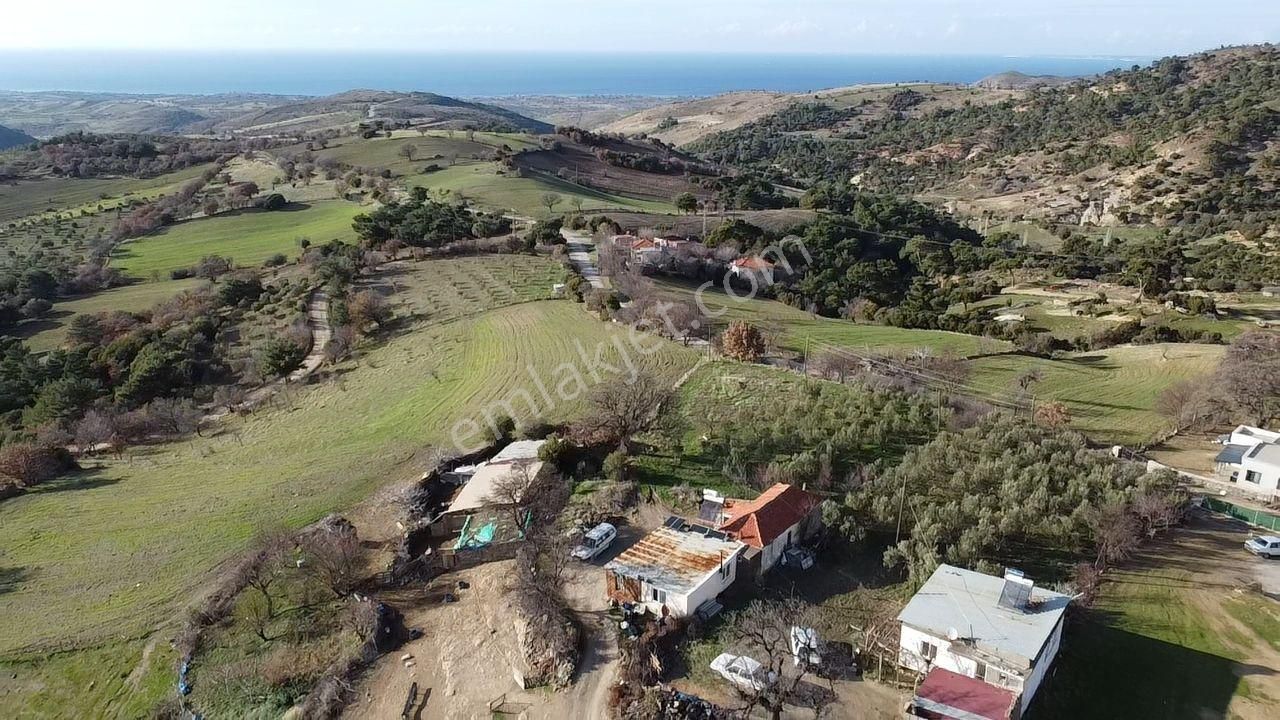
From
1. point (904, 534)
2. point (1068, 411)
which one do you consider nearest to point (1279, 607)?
point (904, 534)

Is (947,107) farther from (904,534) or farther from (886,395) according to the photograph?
(904,534)

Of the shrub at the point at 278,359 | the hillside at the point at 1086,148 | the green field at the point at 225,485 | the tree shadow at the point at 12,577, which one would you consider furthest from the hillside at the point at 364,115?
the tree shadow at the point at 12,577

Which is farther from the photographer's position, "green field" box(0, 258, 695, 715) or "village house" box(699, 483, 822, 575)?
"village house" box(699, 483, 822, 575)

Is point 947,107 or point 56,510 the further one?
point 947,107

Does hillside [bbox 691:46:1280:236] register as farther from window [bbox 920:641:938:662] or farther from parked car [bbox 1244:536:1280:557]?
window [bbox 920:641:938:662]

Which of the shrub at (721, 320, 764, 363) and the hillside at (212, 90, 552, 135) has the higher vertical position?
the hillside at (212, 90, 552, 135)

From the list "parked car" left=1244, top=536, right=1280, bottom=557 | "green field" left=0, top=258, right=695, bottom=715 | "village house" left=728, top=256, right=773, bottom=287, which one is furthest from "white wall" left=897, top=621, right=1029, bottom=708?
"village house" left=728, top=256, right=773, bottom=287

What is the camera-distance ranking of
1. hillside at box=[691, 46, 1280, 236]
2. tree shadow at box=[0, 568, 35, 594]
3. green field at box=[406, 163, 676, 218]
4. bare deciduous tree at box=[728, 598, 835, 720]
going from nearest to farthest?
bare deciduous tree at box=[728, 598, 835, 720], tree shadow at box=[0, 568, 35, 594], green field at box=[406, 163, 676, 218], hillside at box=[691, 46, 1280, 236]
